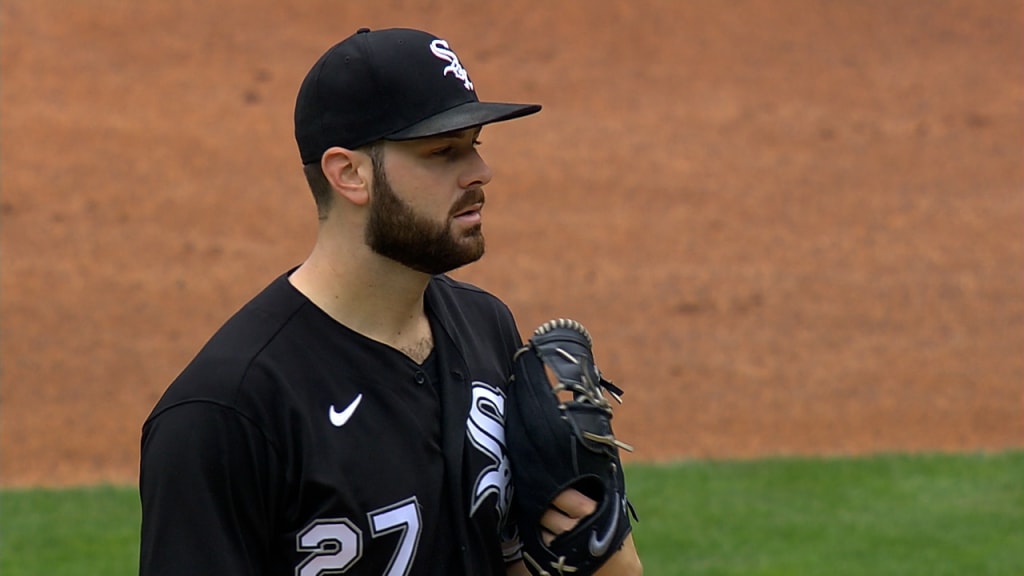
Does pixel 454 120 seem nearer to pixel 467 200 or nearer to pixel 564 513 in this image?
pixel 467 200

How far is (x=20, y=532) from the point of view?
6914mm

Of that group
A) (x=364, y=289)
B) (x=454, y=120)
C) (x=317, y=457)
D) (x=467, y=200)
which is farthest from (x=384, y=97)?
(x=317, y=457)

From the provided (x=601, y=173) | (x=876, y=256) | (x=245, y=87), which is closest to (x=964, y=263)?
(x=876, y=256)

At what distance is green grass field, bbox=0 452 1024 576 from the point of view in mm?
6504

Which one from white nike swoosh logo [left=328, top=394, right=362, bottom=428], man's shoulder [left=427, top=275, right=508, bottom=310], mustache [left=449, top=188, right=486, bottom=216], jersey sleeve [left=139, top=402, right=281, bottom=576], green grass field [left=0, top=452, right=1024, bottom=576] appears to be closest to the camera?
jersey sleeve [left=139, top=402, right=281, bottom=576]

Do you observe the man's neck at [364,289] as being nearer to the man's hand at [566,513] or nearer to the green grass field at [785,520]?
the man's hand at [566,513]

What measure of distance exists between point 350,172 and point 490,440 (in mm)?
555

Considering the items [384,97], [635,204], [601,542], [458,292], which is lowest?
[635,204]

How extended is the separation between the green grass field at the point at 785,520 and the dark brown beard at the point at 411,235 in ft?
12.9

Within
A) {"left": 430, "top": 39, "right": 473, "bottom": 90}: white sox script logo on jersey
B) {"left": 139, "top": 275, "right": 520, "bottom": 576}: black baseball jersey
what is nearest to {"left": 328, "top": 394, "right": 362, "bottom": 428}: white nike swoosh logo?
{"left": 139, "top": 275, "right": 520, "bottom": 576}: black baseball jersey

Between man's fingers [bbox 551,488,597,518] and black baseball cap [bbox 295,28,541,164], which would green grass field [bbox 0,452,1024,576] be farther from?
black baseball cap [bbox 295,28,541,164]

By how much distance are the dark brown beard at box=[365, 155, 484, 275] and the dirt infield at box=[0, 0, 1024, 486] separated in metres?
5.81

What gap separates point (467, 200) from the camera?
2.68 meters

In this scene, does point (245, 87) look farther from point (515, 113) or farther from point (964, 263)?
point (515, 113)
